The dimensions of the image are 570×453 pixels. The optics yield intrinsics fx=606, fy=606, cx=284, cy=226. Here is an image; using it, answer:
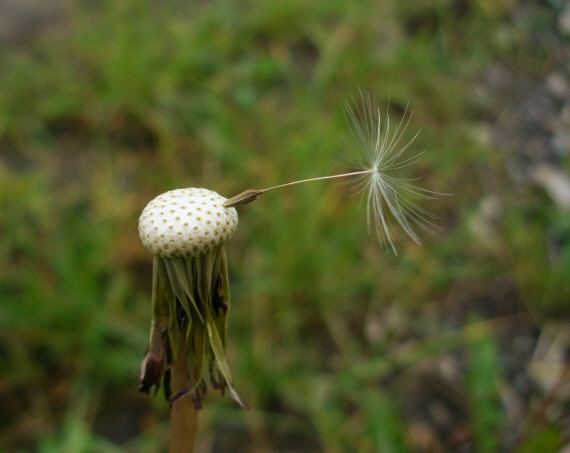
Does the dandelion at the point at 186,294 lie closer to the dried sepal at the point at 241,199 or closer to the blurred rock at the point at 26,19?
the dried sepal at the point at 241,199

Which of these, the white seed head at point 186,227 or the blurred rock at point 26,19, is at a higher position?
the blurred rock at point 26,19

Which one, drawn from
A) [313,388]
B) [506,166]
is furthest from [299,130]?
[313,388]

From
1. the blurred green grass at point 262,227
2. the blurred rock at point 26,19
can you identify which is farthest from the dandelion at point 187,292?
the blurred rock at point 26,19

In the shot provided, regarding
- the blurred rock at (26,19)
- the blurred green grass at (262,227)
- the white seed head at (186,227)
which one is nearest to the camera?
the white seed head at (186,227)

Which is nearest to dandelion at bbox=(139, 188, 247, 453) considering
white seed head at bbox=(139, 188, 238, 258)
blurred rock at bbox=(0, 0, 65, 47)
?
white seed head at bbox=(139, 188, 238, 258)

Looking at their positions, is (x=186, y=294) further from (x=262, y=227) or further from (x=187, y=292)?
(x=262, y=227)

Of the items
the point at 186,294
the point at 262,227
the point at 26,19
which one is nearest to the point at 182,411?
the point at 186,294

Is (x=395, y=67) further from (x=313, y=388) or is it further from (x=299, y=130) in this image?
(x=313, y=388)
